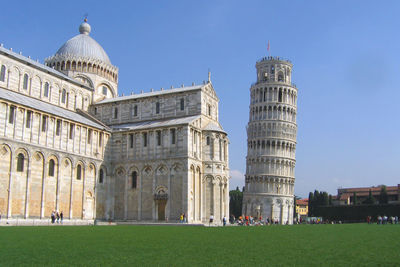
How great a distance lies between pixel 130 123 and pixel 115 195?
8.29 m

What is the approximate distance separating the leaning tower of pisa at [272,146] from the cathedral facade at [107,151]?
28.8 meters

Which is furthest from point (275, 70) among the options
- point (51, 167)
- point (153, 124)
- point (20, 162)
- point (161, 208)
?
point (20, 162)

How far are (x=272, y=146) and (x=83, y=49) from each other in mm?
37138

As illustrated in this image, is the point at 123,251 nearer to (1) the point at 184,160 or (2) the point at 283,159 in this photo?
(1) the point at 184,160

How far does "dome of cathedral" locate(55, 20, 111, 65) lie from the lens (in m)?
53.6

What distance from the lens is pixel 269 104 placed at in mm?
78188

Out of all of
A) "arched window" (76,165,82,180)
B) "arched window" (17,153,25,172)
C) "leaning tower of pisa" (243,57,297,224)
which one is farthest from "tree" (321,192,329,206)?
"arched window" (17,153,25,172)

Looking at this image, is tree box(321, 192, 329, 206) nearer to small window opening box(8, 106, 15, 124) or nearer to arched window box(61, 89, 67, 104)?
arched window box(61, 89, 67, 104)

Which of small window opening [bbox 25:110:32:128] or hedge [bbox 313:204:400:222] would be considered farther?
hedge [bbox 313:204:400:222]

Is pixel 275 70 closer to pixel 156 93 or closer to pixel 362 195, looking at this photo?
pixel 156 93

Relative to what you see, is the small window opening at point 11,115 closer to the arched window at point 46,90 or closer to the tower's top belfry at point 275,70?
the arched window at point 46,90

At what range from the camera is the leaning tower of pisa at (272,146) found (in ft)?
249

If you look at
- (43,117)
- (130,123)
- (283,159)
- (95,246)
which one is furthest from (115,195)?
(283,159)

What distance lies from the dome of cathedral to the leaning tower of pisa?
31939mm
